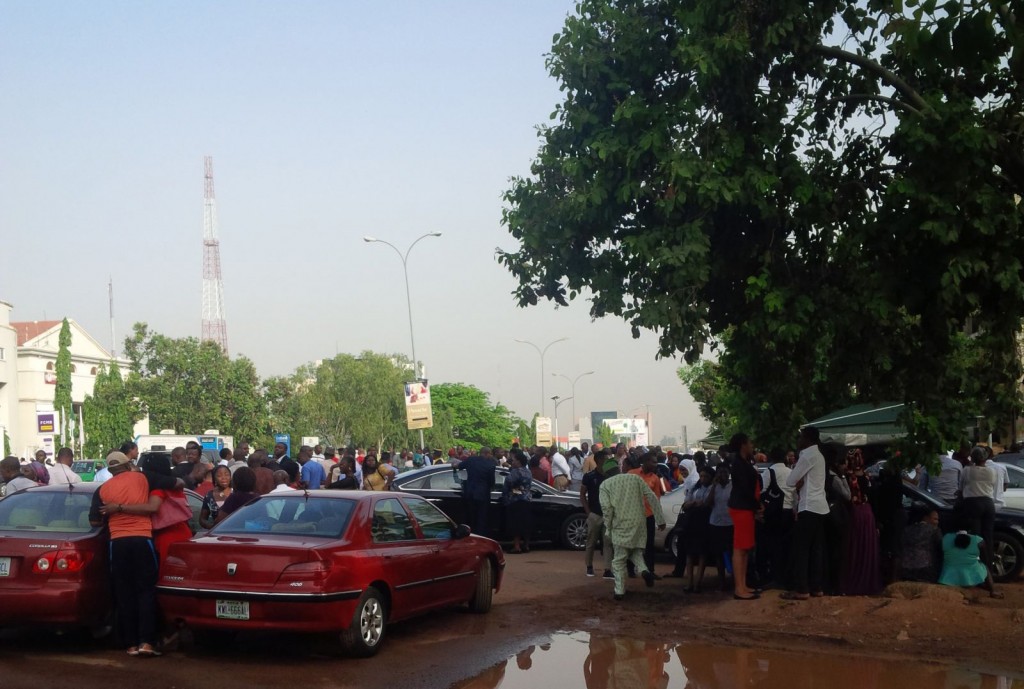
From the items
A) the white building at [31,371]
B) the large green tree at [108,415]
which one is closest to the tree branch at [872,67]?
the white building at [31,371]

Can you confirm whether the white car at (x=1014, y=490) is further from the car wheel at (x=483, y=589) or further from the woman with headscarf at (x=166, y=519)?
the woman with headscarf at (x=166, y=519)

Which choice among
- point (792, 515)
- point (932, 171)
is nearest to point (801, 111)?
point (932, 171)

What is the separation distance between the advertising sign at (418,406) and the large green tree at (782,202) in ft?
71.2

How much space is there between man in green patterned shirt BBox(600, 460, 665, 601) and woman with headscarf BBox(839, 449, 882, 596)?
2.32 metres

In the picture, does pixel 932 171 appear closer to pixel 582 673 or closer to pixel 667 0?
pixel 667 0

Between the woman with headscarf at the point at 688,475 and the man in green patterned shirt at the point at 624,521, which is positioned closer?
the man in green patterned shirt at the point at 624,521

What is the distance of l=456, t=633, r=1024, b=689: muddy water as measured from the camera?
28.5 feet

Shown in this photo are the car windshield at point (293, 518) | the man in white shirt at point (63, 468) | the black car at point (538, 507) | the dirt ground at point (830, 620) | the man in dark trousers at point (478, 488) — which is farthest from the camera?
the black car at point (538, 507)

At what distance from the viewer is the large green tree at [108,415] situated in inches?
3580

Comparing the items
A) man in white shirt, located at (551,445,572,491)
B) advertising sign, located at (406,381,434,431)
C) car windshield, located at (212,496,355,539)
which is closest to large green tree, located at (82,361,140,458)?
advertising sign, located at (406,381,434,431)

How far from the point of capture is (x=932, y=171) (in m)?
12.6

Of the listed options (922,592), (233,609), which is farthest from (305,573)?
(922,592)

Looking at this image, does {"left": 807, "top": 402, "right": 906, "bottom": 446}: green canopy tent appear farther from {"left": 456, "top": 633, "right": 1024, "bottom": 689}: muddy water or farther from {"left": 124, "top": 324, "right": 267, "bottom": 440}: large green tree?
{"left": 124, "top": 324, "right": 267, "bottom": 440}: large green tree

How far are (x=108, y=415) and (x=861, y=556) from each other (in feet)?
284
